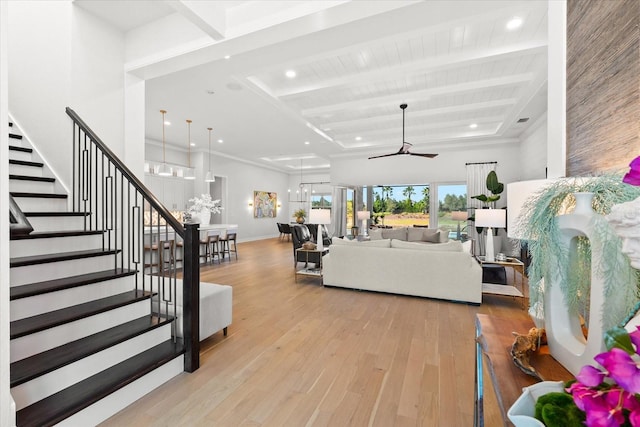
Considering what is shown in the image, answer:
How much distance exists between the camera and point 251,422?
175 cm

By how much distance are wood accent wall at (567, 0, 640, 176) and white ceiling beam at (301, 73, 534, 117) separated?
345 cm

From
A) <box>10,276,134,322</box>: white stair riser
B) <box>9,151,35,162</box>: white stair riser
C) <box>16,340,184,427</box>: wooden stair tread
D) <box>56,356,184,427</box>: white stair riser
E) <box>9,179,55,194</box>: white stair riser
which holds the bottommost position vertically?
<box>56,356,184,427</box>: white stair riser

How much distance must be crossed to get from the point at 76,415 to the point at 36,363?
41 centimetres

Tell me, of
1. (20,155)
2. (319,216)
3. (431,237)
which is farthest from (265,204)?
(20,155)

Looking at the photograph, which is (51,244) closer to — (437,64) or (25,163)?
(25,163)

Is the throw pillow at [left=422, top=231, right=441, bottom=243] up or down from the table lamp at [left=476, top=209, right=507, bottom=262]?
down

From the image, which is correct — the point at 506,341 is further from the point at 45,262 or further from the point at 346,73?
the point at 346,73

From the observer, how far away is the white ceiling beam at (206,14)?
2.58 meters

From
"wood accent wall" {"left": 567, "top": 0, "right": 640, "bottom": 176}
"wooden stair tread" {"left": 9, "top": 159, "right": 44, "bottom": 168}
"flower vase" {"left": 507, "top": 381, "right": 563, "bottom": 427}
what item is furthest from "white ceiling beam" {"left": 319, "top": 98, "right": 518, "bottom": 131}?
"flower vase" {"left": 507, "top": 381, "right": 563, "bottom": 427}

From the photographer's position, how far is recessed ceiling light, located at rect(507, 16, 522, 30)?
3169 millimetres

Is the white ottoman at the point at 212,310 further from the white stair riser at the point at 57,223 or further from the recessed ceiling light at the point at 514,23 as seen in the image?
the recessed ceiling light at the point at 514,23

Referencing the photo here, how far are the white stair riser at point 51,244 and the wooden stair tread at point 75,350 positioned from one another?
100 cm

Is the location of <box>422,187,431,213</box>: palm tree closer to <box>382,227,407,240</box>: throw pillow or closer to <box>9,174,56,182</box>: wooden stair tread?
<box>382,227,407,240</box>: throw pillow

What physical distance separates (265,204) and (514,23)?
10.5 m
